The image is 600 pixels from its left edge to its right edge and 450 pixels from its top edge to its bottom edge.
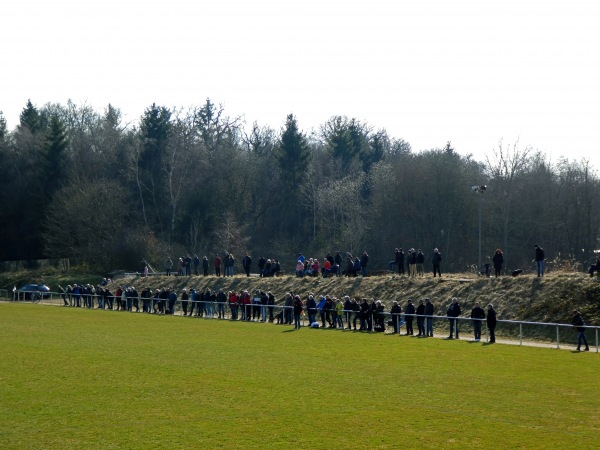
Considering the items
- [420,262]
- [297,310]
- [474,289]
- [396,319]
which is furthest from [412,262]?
[396,319]

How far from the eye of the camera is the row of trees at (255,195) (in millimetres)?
75562

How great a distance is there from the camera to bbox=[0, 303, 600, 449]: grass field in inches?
574

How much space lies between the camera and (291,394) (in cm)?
1908

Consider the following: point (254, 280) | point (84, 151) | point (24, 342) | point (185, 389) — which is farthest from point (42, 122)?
point (185, 389)

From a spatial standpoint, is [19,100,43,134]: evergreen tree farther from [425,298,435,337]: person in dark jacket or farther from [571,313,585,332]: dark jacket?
[571,313,585,332]: dark jacket

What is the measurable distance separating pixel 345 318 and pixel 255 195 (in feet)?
178

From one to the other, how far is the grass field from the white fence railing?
2.74 m

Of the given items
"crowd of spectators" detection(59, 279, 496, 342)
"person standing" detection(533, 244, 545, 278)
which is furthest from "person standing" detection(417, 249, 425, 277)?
"person standing" detection(533, 244, 545, 278)

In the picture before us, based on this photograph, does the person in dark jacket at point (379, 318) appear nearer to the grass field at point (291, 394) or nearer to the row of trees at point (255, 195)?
the grass field at point (291, 394)

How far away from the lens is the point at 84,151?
297 ft

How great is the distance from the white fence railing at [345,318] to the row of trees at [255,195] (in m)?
21.5

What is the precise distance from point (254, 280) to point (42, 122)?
52908 millimetres

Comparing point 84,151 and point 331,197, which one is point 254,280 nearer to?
point 331,197

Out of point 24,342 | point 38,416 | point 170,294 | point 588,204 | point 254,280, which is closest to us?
point 38,416
